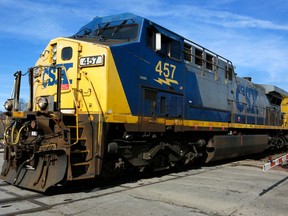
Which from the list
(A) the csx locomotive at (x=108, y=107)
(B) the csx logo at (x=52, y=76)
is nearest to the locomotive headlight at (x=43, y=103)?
(A) the csx locomotive at (x=108, y=107)

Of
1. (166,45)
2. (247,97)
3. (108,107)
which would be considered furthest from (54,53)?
(247,97)

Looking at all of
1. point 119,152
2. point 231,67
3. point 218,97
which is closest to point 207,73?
point 218,97

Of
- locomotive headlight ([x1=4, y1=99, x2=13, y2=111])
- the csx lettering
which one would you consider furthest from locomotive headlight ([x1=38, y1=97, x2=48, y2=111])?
the csx lettering

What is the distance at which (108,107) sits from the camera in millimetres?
7113

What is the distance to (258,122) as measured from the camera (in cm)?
1611

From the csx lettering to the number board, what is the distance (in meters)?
8.05

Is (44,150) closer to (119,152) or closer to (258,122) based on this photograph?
(119,152)

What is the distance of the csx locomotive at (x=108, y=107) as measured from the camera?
265 inches

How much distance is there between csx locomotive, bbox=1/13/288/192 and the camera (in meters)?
6.73

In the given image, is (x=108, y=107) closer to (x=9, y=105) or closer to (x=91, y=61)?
(x=91, y=61)

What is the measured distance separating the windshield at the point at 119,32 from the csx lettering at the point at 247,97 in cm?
704

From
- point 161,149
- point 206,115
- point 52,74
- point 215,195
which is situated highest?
point 52,74

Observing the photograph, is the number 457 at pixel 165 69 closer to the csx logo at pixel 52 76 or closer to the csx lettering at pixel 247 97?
the csx logo at pixel 52 76

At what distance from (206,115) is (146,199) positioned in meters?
5.15
